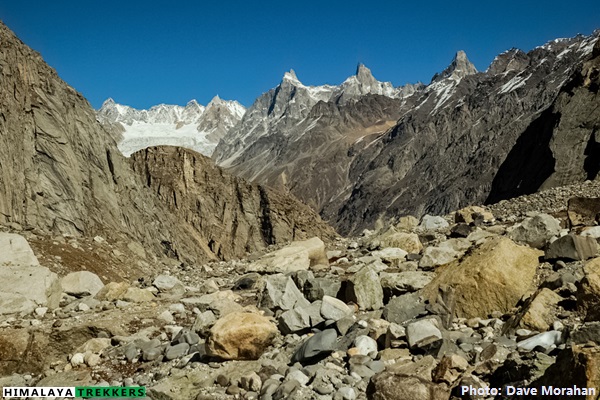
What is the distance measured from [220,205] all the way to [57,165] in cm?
4044

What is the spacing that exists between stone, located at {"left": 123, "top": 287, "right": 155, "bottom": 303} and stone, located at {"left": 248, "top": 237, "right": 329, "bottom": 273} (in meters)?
3.36

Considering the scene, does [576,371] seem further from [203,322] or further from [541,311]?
[203,322]

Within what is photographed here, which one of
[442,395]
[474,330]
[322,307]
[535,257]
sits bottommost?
[442,395]

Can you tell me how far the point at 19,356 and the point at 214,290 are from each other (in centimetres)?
535

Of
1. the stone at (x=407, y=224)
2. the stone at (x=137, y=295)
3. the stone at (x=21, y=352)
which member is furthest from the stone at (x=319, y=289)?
the stone at (x=407, y=224)

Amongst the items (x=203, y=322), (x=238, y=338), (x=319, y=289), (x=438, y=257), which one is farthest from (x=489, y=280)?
(x=203, y=322)

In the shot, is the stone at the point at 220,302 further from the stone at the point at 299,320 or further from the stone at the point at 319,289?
the stone at the point at 299,320

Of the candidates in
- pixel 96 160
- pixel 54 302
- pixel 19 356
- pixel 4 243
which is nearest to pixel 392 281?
pixel 19 356

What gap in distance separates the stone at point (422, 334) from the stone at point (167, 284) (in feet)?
25.9

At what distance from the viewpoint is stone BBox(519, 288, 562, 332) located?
627 centimetres

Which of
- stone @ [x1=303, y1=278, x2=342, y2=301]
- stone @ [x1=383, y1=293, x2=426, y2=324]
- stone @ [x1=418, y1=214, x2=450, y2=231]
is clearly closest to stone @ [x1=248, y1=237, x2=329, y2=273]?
stone @ [x1=303, y1=278, x2=342, y2=301]

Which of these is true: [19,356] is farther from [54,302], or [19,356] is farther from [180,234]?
[180,234]

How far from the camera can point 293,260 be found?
13781 millimetres

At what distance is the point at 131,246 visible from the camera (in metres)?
27.9
